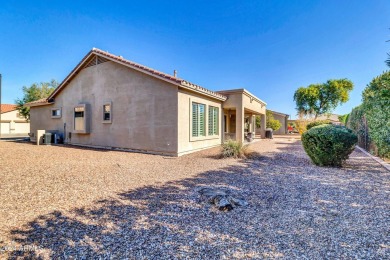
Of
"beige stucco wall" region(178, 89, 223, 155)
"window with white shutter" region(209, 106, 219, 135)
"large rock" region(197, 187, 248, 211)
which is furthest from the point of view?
"window with white shutter" region(209, 106, 219, 135)

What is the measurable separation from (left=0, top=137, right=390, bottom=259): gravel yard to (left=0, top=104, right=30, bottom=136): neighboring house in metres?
45.3

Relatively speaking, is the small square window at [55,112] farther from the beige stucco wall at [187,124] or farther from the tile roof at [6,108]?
the tile roof at [6,108]

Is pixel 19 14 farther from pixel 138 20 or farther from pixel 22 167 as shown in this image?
pixel 22 167

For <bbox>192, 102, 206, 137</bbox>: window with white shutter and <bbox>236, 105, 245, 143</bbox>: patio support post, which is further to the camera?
<bbox>236, 105, 245, 143</bbox>: patio support post

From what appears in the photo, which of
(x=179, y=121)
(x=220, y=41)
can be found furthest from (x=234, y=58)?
(x=179, y=121)

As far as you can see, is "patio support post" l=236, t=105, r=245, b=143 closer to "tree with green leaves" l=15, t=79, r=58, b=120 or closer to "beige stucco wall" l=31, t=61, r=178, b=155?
"beige stucco wall" l=31, t=61, r=178, b=155

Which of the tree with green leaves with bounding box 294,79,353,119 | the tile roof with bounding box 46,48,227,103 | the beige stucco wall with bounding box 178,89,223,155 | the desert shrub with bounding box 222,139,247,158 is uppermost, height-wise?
the tree with green leaves with bounding box 294,79,353,119

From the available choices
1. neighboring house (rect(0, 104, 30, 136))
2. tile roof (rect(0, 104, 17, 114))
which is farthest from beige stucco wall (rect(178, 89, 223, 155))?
tile roof (rect(0, 104, 17, 114))

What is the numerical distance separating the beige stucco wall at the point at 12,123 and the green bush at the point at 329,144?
51406 mm

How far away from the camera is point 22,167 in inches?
288

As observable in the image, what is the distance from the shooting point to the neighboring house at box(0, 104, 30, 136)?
39312 mm

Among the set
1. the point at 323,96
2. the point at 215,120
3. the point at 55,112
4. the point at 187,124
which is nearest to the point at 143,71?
the point at 187,124

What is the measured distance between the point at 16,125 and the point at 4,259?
Result: 2042 inches

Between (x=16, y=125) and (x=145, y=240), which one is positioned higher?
(x=16, y=125)
